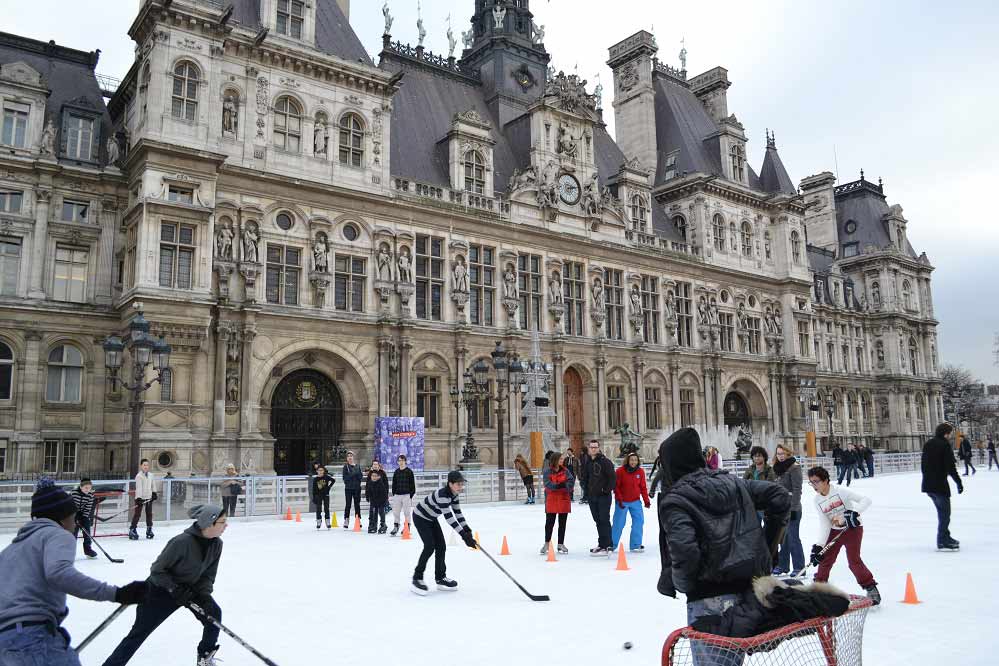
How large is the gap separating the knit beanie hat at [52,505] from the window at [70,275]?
2455 centimetres

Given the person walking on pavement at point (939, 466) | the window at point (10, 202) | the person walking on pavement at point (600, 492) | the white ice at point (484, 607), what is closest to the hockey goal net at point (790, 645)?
the white ice at point (484, 607)

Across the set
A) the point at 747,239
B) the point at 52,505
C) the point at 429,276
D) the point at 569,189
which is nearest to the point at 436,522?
the point at 52,505

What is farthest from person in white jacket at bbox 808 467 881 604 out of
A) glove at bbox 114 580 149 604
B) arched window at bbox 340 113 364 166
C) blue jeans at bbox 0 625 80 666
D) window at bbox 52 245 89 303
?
window at bbox 52 245 89 303

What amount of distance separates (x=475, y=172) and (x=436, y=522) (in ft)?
85.6

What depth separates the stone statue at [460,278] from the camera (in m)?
32.1

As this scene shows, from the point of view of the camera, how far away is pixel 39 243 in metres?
25.7

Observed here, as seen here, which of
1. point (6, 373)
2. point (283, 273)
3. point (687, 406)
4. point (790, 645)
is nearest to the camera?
point (790, 645)

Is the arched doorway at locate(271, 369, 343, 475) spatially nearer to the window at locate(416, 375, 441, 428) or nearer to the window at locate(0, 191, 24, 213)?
the window at locate(416, 375, 441, 428)

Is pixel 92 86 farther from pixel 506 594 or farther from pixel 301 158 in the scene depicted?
pixel 506 594

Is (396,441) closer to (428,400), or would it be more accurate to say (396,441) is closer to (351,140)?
(428,400)

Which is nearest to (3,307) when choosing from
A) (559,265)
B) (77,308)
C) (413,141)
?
(77,308)

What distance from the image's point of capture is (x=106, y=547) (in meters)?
14.8

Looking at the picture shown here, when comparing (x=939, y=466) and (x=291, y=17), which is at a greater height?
(x=291, y=17)

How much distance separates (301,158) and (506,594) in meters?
22.7
